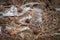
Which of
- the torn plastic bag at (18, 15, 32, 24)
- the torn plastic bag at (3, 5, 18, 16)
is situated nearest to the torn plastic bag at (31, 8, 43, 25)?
the torn plastic bag at (18, 15, 32, 24)

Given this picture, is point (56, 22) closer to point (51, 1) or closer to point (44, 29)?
point (44, 29)

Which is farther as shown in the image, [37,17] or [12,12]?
[12,12]

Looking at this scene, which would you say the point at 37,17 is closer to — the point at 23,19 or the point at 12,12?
the point at 23,19

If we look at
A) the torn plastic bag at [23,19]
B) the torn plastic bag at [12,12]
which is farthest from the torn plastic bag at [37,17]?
the torn plastic bag at [12,12]

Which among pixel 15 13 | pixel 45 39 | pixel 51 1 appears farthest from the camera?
pixel 51 1

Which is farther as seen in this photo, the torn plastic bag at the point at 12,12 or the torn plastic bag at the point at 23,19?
the torn plastic bag at the point at 12,12

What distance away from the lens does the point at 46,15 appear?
450 centimetres

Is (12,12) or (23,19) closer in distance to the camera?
(23,19)

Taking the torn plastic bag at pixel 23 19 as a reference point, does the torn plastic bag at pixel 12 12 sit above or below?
above

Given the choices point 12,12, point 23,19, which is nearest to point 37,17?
point 23,19

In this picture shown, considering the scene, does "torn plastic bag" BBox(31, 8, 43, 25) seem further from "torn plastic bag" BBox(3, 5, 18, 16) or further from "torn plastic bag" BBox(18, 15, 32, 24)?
"torn plastic bag" BBox(3, 5, 18, 16)

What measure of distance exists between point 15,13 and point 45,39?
102 cm

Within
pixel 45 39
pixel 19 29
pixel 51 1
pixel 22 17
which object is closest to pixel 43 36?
pixel 45 39

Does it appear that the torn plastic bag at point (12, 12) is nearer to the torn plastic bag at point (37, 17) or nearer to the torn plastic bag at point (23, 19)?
the torn plastic bag at point (23, 19)
